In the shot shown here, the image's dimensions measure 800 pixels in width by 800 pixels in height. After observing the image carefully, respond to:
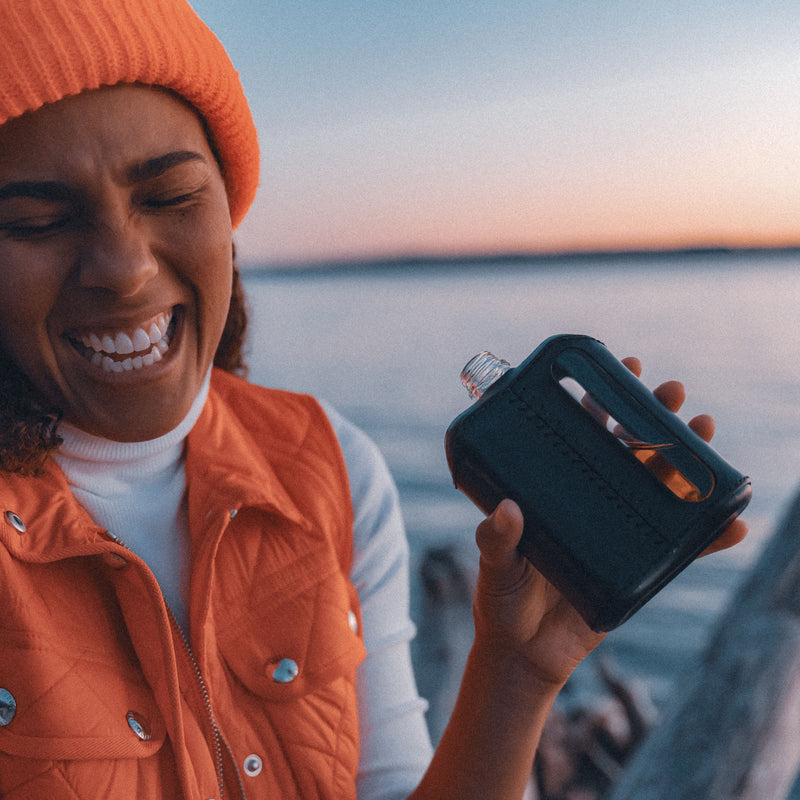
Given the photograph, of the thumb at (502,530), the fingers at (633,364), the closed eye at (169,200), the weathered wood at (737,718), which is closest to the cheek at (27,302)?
the closed eye at (169,200)

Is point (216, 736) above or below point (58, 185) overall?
below

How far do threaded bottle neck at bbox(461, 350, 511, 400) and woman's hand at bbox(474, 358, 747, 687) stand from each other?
16 cm

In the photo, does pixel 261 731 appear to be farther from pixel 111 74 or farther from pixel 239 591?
pixel 111 74

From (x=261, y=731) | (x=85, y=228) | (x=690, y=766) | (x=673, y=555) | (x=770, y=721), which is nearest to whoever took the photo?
(x=673, y=555)

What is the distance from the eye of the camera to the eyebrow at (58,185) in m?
0.77

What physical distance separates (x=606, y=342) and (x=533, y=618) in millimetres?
2872

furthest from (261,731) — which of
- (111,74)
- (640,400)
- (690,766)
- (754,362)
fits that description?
(754,362)

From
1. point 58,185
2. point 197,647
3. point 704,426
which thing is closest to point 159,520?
point 197,647

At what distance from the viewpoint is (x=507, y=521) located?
0.73 meters

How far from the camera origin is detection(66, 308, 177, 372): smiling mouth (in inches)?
33.8

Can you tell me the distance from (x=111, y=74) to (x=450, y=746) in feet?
2.74

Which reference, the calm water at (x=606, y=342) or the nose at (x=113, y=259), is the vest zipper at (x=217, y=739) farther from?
the calm water at (x=606, y=342)

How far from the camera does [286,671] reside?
94 cm

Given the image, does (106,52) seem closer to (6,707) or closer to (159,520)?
(159,520)
